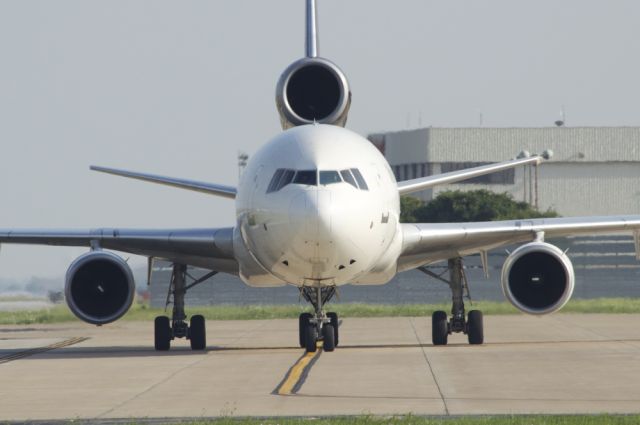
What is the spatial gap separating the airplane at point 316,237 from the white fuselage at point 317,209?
0.08ft

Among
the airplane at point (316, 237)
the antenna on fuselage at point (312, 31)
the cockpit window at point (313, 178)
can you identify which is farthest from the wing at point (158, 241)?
the antenna on fuselage at point (312, 31)

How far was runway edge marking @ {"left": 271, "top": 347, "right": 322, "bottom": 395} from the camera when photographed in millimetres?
16139

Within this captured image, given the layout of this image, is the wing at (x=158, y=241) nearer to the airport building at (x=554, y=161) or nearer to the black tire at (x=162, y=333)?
the black tire at (x=162, y=333)

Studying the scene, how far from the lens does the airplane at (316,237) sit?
19.7 metres

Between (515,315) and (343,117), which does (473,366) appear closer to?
(343,117)

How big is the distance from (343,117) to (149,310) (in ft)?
66.1

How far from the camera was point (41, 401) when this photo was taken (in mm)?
15484

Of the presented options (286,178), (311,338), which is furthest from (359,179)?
(311,338)

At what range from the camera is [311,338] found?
21.5 m

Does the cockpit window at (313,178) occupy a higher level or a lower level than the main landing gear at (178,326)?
higher

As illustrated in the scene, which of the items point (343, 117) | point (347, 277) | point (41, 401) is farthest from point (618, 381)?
point (343, 117)

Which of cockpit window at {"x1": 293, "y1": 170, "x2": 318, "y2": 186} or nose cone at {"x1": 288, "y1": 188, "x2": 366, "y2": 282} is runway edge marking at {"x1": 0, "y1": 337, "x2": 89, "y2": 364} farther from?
cockpit window at {"x1": 293, "y1": 170, "x2": 318, "y2": 186}

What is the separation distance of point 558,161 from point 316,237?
86938 mm

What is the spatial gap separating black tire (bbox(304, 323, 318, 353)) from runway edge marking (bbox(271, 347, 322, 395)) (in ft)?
0.35
